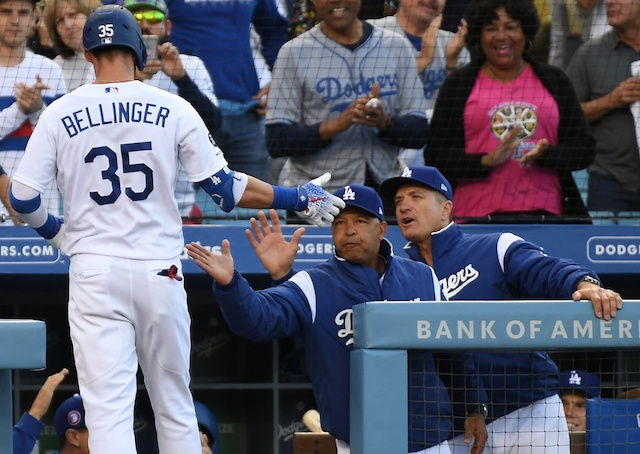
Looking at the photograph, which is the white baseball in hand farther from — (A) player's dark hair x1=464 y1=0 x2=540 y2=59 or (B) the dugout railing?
(B) the dugout railing

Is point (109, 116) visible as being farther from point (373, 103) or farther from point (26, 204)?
point (373, 103)

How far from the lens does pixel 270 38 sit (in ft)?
25.1

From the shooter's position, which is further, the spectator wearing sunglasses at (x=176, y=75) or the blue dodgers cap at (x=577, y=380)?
the spectator wearing sunglasses at (x=176, y=75)

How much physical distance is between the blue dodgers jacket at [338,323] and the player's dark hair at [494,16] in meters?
3.03

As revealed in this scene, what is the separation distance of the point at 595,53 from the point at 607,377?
2.20 m

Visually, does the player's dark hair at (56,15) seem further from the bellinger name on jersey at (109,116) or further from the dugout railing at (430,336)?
the dugout railing at (430,336)

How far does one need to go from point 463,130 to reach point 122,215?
3.71 meters

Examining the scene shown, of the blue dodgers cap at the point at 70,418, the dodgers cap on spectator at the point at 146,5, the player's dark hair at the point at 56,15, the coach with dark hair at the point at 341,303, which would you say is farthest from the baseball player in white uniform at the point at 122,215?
the dodgers cap on spectator at the point at 146,5

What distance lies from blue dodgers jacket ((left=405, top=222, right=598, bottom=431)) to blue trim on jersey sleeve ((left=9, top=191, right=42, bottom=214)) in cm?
172

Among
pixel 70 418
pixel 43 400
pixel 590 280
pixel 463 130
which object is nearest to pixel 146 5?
pixel 463 130

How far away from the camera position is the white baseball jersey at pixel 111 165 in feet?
13.1

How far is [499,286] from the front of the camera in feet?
15.6

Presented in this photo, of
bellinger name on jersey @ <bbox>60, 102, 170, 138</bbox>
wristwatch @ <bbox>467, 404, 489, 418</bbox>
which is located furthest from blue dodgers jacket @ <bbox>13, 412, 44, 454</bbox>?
wristwatch @ <bbox>467, 404, 489, 418</bbox>

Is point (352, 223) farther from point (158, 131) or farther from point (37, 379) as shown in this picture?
point (37, 379)
